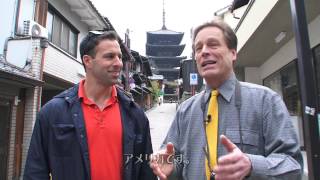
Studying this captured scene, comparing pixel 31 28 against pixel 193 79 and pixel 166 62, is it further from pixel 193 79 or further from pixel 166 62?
pixel 166 62

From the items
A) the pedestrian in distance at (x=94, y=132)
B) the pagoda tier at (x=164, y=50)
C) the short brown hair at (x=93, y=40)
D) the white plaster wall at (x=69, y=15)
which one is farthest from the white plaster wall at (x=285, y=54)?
the pagoda tier at (x=164, y=50)

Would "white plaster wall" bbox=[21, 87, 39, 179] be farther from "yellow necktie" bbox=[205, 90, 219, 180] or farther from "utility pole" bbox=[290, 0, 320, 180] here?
"utility pole" bbox=[290, 0, 320, 180]

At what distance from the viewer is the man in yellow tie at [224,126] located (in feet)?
6.04

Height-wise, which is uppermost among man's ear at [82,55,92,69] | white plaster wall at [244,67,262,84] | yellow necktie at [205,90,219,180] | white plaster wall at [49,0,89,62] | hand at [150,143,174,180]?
white plaster wall at [49,0,89,62]

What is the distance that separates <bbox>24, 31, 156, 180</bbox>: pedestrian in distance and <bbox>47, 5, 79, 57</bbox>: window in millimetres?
8833

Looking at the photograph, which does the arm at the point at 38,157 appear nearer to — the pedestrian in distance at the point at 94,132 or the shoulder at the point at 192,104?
the pedestrian in distance at the point at 94,132

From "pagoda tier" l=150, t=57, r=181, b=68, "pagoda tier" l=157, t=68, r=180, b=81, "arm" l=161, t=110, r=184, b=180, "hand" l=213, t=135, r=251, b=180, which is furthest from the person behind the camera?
"pagoda tier" l=150, t=57, r=181, b=68

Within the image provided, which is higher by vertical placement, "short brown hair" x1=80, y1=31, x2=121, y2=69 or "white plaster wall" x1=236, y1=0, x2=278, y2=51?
"white plaster wall" x1=236, y1=0, x2=278, y2=51

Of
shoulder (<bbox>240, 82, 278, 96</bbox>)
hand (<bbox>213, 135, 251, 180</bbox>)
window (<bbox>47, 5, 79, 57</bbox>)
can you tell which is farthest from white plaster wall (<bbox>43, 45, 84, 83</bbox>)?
hand (<bbox>213, 135, 251, 180</bbox>)

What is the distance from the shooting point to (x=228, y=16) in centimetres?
2162

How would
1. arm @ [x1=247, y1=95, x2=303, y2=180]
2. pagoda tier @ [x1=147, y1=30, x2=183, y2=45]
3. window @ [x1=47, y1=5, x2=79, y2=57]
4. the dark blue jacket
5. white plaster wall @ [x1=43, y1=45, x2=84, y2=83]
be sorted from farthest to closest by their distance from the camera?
pagoda tier @ [x1=147, y1=30, x2=183, y2=45] < window @ [x1=47, y1=5, x2=79, y2=57] < white plaster wall @ [x1=43, y1=45, x2=84, y2=83] < the dark blue jacket < arm @ [x1=247, y1=95, x2=303, y2=180]

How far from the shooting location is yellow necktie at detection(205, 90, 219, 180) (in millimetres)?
2074

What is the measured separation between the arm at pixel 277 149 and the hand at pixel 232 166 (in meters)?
0.09

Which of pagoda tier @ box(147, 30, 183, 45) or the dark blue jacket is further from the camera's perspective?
pagoda tier @ box(147, 30, 183, 45)
